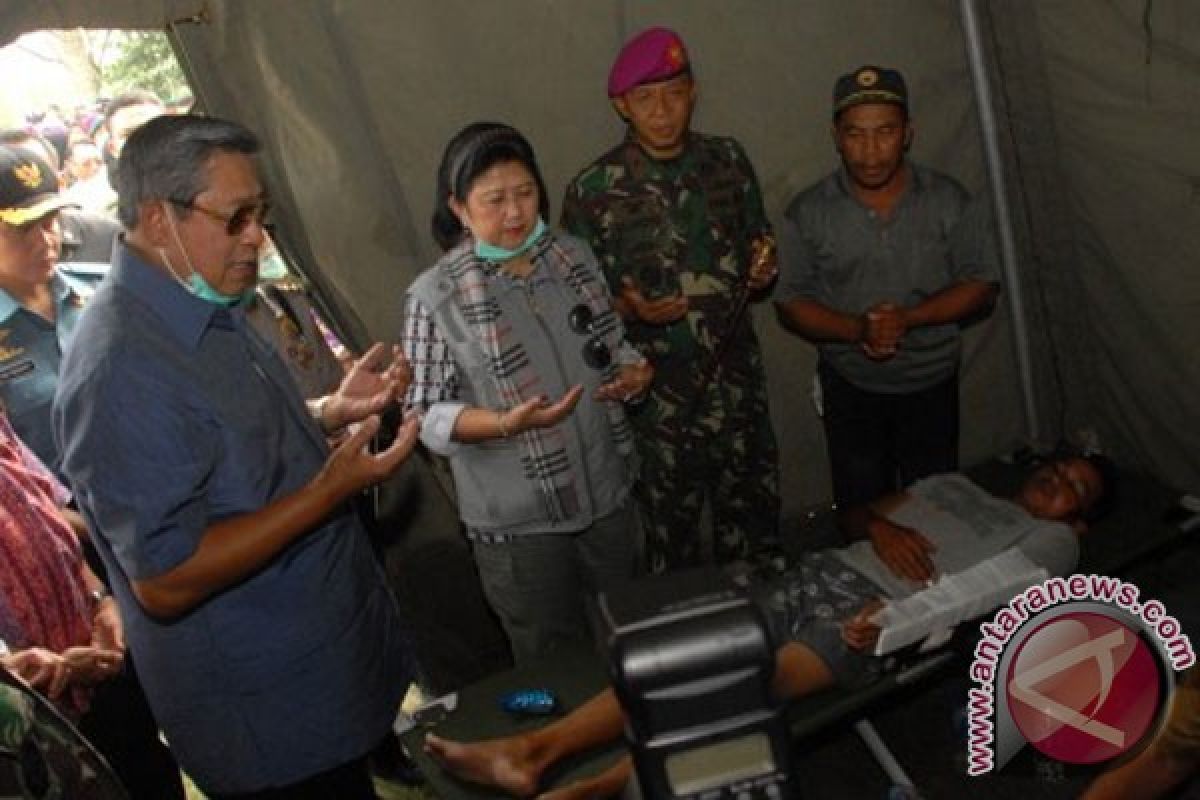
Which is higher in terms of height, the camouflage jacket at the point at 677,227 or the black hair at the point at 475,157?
the black hair at the point at 475,157

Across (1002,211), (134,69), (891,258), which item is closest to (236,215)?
(891,258)

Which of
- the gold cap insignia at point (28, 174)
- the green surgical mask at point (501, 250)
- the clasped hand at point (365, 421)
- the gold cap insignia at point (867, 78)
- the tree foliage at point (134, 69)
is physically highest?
the tree foliage at point (134, 69)

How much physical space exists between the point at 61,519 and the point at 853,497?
8.34 feet

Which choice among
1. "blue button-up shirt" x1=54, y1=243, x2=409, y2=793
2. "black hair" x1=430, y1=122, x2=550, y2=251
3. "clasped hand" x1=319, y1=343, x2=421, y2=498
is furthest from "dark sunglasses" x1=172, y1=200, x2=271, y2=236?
"black hair" x1=430, y1=122, x2=550, y2=251

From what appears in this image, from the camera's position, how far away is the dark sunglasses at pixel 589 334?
2.68 metres

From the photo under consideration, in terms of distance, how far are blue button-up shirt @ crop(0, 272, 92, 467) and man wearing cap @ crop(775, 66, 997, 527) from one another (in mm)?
Result: 2278

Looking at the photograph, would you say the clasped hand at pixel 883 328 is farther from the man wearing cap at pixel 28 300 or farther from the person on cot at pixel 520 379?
the man wearing cap at pixel 28 300

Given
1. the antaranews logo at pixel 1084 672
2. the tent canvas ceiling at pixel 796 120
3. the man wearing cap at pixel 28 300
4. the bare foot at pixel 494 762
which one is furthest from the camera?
the tent canvas ceiling at pixel 796 120

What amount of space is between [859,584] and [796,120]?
1760 mm

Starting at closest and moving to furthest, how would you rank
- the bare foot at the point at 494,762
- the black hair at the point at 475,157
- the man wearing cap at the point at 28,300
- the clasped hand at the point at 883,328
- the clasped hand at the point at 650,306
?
the bare foot at the point at 494,762 < the black hair at the point at 475,157 < the man wearing cap at the point at 28,300 < the clasped hand at the point at 650,306 < the clasped hand at the point at 883,328

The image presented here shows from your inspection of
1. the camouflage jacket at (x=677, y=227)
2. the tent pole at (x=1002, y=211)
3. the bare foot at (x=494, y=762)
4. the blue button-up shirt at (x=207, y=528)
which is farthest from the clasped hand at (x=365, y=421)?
the tent pole at (x=1002, y=211)

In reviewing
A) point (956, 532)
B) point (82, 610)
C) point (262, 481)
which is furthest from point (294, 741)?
point (956, 532)

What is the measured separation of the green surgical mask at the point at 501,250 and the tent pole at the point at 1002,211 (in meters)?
1.93

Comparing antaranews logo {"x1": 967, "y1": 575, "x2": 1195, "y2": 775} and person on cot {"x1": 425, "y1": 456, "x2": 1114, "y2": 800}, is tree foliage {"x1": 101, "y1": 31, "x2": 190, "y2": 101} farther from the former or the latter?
antaranews logo {"x1": 967, "y1": 575, "x2": 1195, "y2": 775}
